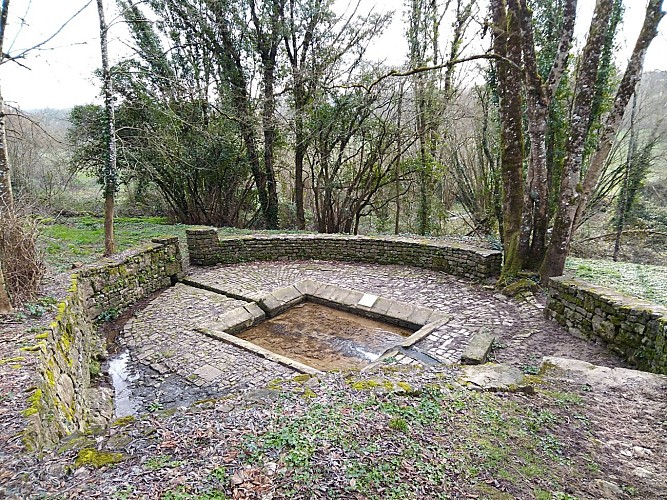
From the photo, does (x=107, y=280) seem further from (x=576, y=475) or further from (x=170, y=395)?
(x=576, y=475)

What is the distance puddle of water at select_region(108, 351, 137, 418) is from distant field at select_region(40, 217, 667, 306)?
2.02m

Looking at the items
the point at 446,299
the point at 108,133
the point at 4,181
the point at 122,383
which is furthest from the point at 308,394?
the point at 108,133

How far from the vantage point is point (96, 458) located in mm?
2174

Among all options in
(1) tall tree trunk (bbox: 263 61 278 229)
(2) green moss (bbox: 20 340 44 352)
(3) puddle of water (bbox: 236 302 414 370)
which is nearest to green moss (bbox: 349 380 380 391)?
(3) puddle of water (bbox: 236 302 414 370)

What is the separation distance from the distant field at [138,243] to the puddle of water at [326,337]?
Result: 339cm

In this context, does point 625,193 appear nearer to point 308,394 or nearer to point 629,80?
point 629,80

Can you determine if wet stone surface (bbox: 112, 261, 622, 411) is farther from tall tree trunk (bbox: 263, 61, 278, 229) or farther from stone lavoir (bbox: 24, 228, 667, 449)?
tall tree trunk (bbox: 263, 61, 278, 229)

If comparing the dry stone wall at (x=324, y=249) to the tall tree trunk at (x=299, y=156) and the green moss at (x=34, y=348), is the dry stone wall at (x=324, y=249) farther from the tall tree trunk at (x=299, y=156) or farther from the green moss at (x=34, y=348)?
the green moss at (x=34, y=348)

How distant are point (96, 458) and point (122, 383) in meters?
2.40

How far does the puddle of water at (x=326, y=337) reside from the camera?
15.9ft

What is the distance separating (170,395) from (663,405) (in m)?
4.54

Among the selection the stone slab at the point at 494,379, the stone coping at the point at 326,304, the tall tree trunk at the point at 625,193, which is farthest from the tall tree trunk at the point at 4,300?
the tall tree trunk at the point at 625,193

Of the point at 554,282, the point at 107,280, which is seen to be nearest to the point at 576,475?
the point at 554,282

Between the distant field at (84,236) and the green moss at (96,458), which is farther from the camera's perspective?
the distant field at (84,236)
